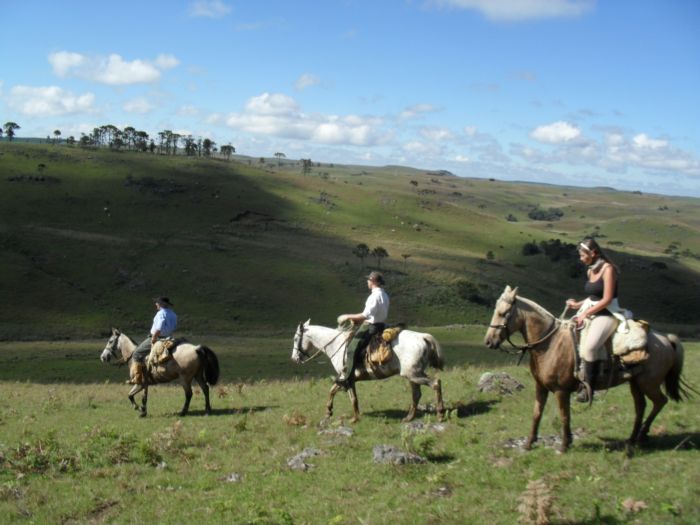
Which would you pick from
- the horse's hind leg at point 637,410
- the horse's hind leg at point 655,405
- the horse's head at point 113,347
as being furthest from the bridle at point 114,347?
the horse's hind leg at point 655,405

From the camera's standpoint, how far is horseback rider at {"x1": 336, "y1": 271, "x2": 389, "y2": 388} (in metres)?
15.2

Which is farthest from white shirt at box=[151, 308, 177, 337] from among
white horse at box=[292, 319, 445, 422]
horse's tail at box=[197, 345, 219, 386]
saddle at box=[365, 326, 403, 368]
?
saddle at box=[365, 326, 403, 368]

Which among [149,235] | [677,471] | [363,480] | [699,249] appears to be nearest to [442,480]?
[363,480]

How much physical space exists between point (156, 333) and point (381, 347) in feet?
23.2

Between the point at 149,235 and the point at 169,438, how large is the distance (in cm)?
8322

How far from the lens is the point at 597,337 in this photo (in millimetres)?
11188

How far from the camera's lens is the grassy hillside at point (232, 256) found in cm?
6906

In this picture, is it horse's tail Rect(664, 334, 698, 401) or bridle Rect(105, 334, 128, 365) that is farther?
bridle Rect(105, 334, 128, 365)

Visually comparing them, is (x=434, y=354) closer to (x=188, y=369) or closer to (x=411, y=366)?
(x=411, y=366)

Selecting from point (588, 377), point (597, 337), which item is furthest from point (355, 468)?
point (597, 337)

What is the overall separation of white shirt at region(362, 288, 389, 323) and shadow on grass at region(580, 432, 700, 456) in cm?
533

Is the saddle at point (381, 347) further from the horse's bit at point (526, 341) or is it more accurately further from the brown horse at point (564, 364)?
the horse's bit at point (526, 341)

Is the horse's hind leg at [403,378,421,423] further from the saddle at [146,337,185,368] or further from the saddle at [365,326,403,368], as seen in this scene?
the saddle at [146,337,185,368]

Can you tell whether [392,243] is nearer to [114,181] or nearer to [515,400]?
[114,181]
